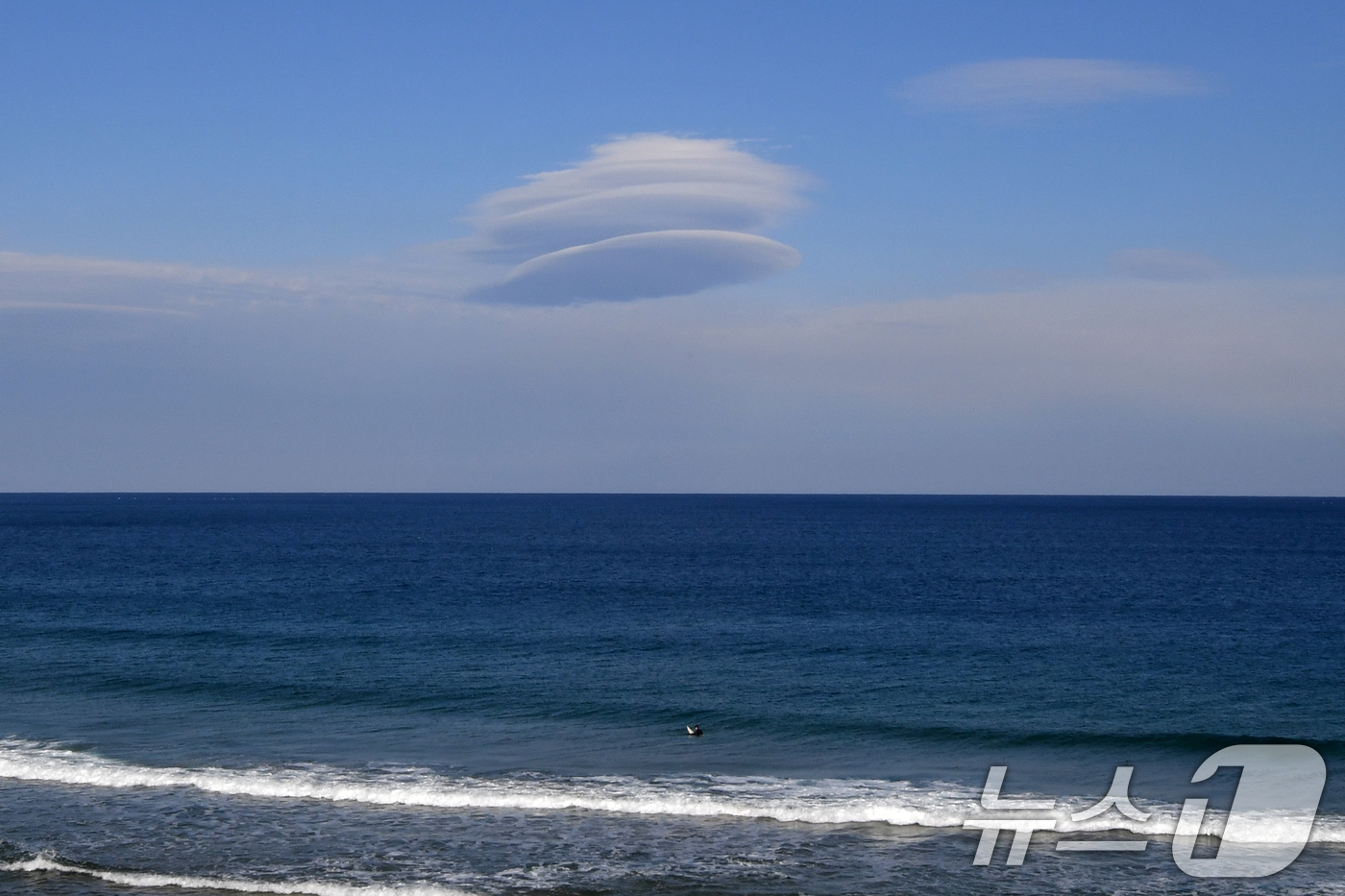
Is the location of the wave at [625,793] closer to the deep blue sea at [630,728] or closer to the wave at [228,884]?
the deep blue sea at [630,728]

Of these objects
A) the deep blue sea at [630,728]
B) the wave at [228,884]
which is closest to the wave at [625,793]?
the deep blue sea at [630,728]

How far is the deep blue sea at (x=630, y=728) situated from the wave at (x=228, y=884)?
0.27 ft

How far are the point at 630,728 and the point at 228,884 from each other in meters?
14.0

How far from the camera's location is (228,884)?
18.6 m

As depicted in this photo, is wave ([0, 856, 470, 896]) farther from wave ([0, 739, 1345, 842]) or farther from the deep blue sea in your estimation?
wave ([0, 739, 1345, 842])

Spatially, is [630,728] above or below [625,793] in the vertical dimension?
below

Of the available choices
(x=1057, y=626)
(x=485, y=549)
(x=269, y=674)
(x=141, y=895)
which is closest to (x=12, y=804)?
(x=141, y=895)

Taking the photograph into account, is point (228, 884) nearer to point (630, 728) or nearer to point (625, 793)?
point (625, 793)

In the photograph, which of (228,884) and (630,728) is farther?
(630,728)

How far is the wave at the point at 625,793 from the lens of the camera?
74.2 feet

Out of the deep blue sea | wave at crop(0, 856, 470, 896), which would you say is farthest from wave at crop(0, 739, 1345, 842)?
wave at crop(0, 856, 470, 896)

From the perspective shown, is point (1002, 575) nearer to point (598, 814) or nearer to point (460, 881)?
point (598, 814)

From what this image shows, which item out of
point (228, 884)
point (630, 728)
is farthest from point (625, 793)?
point (228, 884)

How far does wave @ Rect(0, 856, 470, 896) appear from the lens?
18.1 meters
